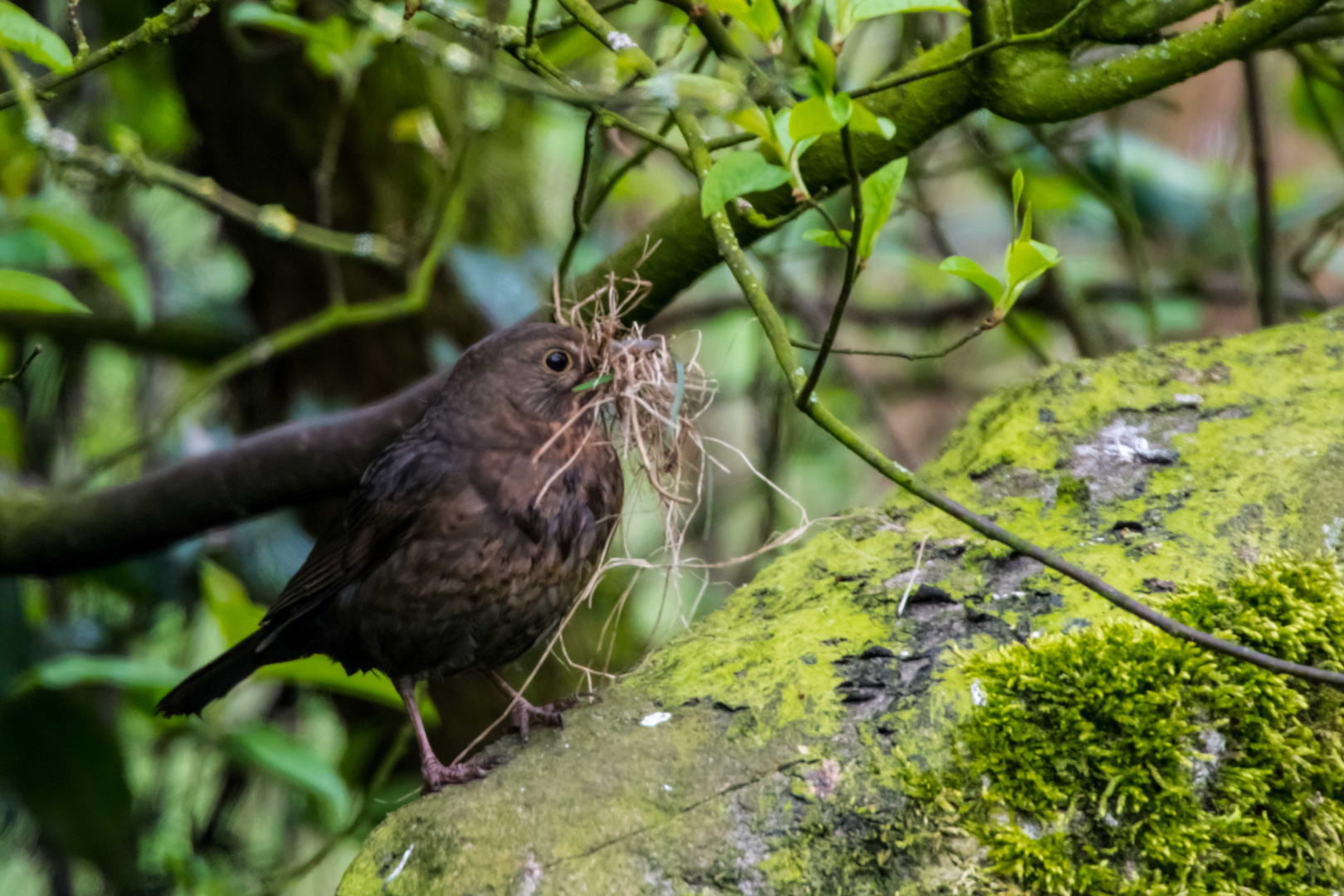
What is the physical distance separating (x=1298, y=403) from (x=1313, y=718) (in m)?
0.74

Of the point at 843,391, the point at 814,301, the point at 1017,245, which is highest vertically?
the point at 1017,245

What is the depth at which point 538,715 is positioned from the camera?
197cm

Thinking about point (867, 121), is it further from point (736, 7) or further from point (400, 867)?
point (400, 867)

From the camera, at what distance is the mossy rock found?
1.54m

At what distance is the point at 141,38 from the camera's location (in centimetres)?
195

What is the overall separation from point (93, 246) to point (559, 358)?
1.48 m

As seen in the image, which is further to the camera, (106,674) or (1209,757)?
(106,674)

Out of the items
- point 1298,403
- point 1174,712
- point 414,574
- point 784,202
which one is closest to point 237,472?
point 414,574

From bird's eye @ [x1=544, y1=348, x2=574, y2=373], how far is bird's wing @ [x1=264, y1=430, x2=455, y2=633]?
303 mm

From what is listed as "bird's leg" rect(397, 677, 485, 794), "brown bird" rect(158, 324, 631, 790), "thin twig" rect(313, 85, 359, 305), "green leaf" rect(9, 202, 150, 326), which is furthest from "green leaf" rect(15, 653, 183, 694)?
"thin twig" rect(313, 85, 359, 305)

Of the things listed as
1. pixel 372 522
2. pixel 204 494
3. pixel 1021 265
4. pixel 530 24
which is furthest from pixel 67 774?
pixel 1021 265

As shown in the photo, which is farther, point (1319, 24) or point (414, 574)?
point (1319, 24)

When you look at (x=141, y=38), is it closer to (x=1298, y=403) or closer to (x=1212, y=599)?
(x=1212, y=599)

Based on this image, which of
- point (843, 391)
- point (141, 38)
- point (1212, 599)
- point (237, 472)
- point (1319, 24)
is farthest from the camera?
point (843, 391)
